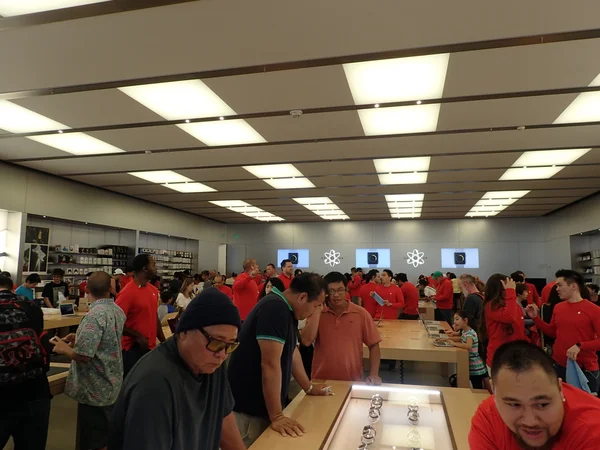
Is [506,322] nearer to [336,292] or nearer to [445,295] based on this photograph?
[336,292]

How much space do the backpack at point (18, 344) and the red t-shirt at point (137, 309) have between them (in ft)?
4.13

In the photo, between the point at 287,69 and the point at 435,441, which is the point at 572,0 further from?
the point at 435,441

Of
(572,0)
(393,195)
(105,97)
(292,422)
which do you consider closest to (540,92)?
(572,0)

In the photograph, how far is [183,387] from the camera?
4.41 feet

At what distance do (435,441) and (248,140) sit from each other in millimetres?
5775

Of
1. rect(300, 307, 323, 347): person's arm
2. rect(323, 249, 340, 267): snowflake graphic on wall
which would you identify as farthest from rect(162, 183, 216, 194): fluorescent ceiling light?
rect(300, 307, 323, 347): person's arm

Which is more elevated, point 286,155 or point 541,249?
point 286,155

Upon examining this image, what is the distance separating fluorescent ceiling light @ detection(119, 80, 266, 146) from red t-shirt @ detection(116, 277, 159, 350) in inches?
89.6

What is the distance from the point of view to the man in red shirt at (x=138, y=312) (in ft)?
13.4

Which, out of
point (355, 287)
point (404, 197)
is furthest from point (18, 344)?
point (404, 197)

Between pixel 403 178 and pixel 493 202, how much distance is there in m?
4.78

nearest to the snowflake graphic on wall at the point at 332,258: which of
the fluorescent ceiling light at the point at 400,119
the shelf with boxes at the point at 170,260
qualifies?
the shelf with boxes at the point at 170,260

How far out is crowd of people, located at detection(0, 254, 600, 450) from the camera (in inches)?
52.9

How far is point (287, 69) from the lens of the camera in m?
4.46
